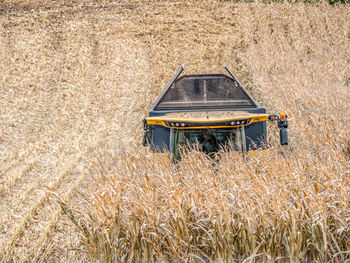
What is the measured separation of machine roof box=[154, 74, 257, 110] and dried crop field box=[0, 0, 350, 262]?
1137 mm

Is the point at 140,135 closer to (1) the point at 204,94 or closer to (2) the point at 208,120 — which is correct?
(1) the point at 204,94

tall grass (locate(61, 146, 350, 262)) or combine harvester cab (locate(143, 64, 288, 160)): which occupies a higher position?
combine harvester cab (locate(143, 64, 288, 160))

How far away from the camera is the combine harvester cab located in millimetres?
4684

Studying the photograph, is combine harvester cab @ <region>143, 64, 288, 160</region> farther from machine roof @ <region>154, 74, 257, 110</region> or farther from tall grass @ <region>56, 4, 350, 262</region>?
tall grass @ <region>56, 4, 350, 262</region>

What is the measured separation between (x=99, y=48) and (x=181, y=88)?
478 inches

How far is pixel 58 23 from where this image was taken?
65.1 feet

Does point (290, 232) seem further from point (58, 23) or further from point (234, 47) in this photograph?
point (58, 23)

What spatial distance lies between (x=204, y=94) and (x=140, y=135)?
187 inches

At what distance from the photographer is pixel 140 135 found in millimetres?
10445

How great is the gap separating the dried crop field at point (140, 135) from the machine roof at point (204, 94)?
3.73 ft

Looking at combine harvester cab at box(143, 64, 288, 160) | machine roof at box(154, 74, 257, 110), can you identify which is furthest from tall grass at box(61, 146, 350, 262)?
machine roof at box(154, 74, 257, 110)

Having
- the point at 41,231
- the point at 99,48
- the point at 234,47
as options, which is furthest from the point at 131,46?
the point at 41,231

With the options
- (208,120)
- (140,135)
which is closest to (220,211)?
(208,120)

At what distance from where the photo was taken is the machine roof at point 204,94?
577 centimetres
